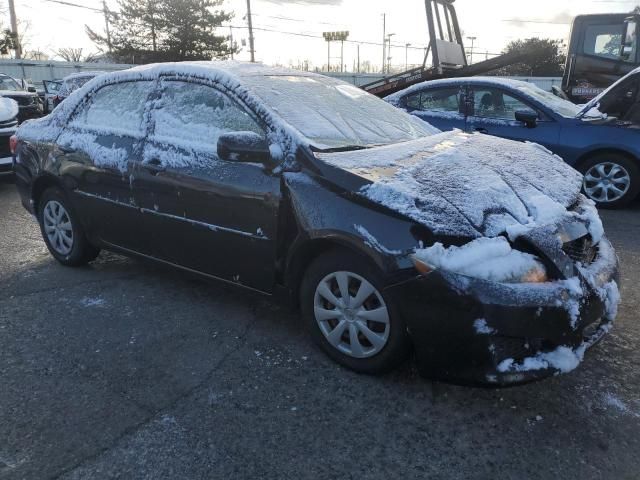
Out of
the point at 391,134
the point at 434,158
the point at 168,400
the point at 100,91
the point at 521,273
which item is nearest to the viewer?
the point at 521,273

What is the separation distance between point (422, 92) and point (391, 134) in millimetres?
3964

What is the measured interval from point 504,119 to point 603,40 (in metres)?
4.20

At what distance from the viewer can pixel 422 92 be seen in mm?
7391

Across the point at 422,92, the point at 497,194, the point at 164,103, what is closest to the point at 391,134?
the point at 497,194

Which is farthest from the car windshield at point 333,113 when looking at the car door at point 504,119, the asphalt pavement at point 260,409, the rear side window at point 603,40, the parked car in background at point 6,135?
the rear side window at point 603,40

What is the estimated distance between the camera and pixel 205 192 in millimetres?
3363

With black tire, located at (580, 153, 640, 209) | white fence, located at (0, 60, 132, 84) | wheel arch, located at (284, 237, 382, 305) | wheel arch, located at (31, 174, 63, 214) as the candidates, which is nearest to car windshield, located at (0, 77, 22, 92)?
wheel arch, located at (31, 174, 63, 214)

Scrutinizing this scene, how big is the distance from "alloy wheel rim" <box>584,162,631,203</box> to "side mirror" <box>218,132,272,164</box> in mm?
5002

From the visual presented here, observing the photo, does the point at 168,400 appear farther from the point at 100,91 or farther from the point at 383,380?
the point at 100,91

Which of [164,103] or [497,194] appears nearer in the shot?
[497,194]

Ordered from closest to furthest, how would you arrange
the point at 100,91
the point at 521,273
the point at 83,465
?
the point at 83,465
the point at 521,273
the point at 100,91

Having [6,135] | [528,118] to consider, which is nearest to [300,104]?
[528,118]

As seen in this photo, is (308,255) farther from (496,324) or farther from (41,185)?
(41,185)

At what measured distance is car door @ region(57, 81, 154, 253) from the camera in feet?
12.7
